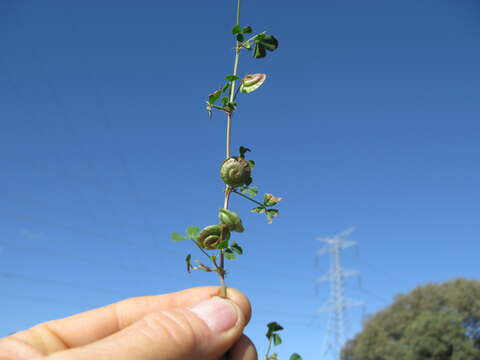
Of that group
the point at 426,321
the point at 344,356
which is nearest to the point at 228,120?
the point at 426,321

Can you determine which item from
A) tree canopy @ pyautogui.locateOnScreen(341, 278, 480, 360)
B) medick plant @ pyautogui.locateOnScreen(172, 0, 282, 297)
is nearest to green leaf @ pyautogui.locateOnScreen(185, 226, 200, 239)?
medick plant @ pyautogui.locateOnScreen(172, 0, 282, 297)

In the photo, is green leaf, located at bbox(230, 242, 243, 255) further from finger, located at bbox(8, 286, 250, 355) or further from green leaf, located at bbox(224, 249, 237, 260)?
finger, located at bbox(8, 286, 250, 355)

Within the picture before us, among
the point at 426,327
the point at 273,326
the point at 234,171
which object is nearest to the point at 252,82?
the point at 234,171

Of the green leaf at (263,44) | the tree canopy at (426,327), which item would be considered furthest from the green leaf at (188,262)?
the tree canopy at (426,327)

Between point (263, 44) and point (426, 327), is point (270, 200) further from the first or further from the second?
point (426, 327)

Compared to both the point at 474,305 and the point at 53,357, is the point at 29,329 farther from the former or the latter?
the point at 474,305

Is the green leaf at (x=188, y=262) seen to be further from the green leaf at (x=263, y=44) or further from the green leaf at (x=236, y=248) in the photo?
the green leaf at (x=263, y=44)

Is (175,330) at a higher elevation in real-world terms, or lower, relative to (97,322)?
lower
